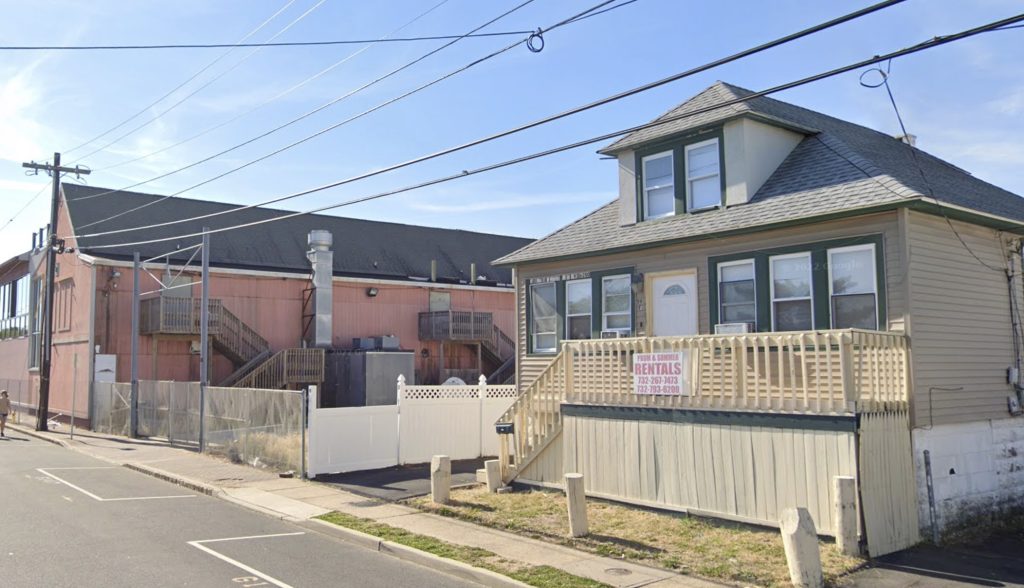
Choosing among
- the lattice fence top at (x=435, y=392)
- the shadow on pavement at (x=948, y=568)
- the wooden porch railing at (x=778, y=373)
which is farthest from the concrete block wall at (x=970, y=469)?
the lattice fence top at (x=435, y=392)

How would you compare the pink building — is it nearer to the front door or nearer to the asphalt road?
the asphalt road

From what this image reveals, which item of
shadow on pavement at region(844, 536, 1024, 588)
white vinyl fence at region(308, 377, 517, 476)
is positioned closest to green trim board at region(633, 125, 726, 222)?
white vinyl fence at region(308, 377, 517, 476)

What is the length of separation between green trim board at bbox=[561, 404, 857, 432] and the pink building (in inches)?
690

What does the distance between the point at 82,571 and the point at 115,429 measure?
2082cm

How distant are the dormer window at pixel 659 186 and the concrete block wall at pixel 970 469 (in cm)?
642

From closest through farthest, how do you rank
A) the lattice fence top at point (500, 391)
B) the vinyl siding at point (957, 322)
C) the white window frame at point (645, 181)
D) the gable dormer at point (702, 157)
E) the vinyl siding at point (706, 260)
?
the vinyl siding at point (957, 322) → the vinyl siding at point (706, 260) → the gable dormer at point (702, 157) → the white window frame at point (645, 181) → the lattice fence top at point (500, 391)

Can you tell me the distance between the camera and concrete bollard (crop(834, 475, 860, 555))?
370 inches

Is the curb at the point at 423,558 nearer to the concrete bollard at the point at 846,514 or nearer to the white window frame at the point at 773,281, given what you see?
the concrete bollard at the point at 846,514

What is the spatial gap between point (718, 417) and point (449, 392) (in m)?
8.85

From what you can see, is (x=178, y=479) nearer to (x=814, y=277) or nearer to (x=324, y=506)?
(x=324, y=506)

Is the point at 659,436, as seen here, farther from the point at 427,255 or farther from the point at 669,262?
the point at 427,255

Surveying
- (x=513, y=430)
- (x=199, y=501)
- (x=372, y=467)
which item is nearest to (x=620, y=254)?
(x=513, y=430)

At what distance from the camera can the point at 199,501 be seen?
1448 centimetres

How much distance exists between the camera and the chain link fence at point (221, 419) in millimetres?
17266
